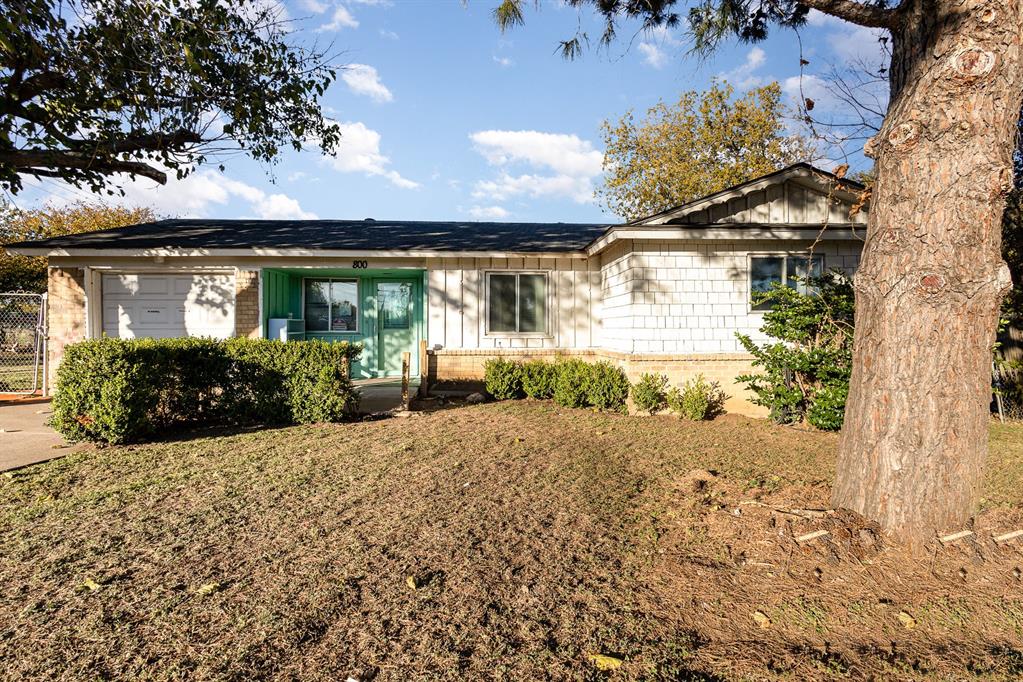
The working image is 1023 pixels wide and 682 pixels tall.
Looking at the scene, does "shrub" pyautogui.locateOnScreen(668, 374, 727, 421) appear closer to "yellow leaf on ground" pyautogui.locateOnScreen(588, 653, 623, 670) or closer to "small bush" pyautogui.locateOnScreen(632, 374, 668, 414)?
"small bush" pyautogui.locateOnScreen(632, 374, 668, 414)

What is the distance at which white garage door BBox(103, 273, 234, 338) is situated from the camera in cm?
1154

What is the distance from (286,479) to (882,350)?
5.00 metres

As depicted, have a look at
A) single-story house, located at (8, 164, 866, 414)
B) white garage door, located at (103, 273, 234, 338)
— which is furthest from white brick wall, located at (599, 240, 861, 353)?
white garage door, located at (103, 273, 234, 338)

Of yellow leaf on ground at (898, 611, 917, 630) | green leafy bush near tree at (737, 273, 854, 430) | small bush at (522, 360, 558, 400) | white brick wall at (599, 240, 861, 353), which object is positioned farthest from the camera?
small bush at (522, 360, 558, 400)

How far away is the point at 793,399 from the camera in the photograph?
810 cm

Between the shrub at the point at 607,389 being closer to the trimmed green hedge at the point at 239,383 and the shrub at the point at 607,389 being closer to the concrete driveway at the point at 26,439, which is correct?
the trimmed green hedge at the point at 239,383

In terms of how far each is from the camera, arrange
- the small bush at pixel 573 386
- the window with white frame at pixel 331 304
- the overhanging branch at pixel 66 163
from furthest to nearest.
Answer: the window with white frame at pixel 331 304 → the small bush at pixel 573 386 → the overhanging branch at pixel 66 163

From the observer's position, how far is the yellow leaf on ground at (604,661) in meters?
2.42

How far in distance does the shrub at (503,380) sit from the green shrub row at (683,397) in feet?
7.70

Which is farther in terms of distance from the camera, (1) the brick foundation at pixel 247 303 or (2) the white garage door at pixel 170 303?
(2) the white garage door at pixel 170 303

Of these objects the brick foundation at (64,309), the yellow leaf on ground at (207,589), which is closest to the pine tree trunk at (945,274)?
the yellow leaf on ground at (207,589)

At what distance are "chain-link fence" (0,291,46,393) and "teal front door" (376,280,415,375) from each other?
22.2 feet

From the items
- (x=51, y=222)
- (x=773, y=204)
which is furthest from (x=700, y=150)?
(x=51, y=222)

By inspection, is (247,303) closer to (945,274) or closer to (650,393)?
(650,393)
